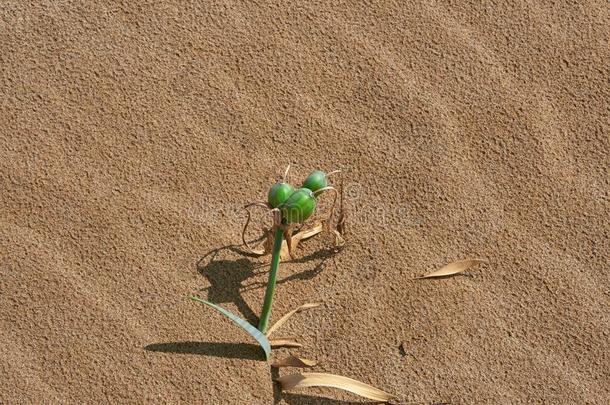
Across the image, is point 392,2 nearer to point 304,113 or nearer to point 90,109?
point 304,113

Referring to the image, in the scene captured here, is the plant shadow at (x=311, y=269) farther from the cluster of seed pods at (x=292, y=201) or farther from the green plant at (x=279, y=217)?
the cluster of seed pods at (x=292, y=201)

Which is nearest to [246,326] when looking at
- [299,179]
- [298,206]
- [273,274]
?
[273,274]

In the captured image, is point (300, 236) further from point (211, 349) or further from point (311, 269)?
point (211, 349)

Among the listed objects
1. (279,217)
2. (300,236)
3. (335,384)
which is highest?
(279,217)

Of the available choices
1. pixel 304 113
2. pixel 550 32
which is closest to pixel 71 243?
pixel 304 113

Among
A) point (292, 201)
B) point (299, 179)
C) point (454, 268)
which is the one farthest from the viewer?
point (299, 179)

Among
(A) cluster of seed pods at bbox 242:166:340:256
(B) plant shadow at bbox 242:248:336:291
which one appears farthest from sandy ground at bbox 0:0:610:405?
(A) cluster of seed pods at bbox 242:166:340:256
